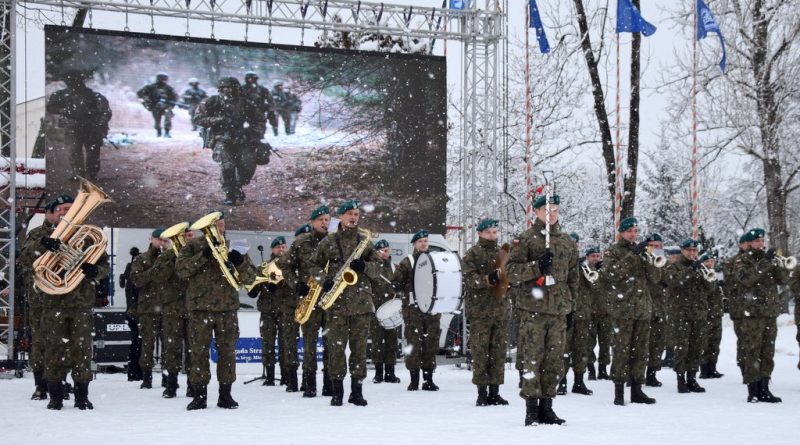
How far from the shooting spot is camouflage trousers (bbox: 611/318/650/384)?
11602 millimetres

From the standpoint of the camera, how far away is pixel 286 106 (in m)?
20.6

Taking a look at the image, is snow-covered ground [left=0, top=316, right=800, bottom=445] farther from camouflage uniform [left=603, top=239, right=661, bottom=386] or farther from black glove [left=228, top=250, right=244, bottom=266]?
black glove [left=228, top=250, right=244, bottom=266]

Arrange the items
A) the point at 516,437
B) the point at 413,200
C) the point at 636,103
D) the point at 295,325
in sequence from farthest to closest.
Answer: the point at 636,103 → the point at 413,200 → the point at 295,325 → the point at 516,437

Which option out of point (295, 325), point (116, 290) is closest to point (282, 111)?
point (116, 290)

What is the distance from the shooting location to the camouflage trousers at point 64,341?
10750mm

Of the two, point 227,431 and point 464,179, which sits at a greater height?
point 464,179

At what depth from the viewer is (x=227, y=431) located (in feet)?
30.1

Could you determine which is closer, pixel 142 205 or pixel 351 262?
pixel 351 262

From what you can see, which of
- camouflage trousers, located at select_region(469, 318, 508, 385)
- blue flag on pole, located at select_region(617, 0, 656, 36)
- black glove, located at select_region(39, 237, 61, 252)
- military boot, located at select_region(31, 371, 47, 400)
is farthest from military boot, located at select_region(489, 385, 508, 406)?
blue flag on pole, located at select_region(617, 0, 656, 36)

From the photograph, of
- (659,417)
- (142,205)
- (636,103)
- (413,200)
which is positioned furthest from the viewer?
(636,103)

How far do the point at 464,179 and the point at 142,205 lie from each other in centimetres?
573

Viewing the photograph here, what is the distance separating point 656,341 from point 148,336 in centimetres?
626

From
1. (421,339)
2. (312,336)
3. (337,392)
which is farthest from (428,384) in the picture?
(337,392)

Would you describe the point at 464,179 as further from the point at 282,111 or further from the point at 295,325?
the point at 295,325
